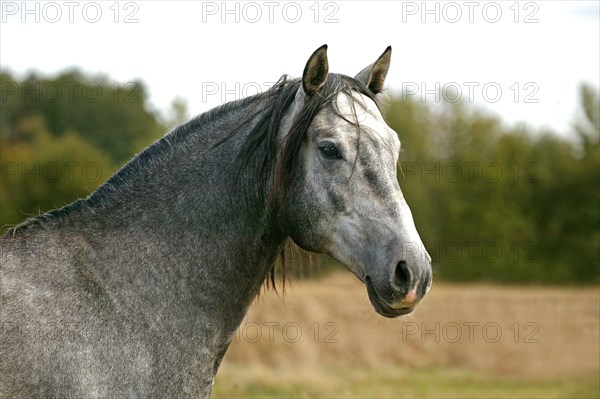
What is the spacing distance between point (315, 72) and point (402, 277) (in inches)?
57.8

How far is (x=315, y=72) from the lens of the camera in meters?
4.96

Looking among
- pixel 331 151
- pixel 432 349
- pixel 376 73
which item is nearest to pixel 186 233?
pixel 331 151

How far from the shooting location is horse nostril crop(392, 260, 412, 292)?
4441 mm

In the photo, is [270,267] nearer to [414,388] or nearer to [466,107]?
[414,388]

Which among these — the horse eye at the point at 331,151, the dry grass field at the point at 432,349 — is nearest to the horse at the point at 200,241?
the horse eye at the point at 331,151

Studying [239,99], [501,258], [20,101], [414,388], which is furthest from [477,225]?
[20,101]

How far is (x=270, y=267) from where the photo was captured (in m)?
5.27

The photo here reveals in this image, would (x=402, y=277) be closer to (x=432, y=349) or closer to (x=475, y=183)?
(x=432, y=349)

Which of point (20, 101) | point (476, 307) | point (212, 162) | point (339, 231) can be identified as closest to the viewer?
point (339, 231)

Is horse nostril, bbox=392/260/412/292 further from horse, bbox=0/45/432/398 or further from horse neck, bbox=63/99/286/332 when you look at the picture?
horse neck, bbox=63/99/286/332

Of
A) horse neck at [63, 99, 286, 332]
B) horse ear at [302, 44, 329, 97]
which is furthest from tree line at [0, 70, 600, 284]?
horse ear at [302, 44, 329, 97]

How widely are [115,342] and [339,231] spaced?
5.06 ft

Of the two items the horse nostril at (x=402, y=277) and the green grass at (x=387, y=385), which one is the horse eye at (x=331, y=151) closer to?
the horse nostril at (x=402, y=277)

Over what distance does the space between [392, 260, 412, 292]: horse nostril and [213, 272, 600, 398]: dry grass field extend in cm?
893
